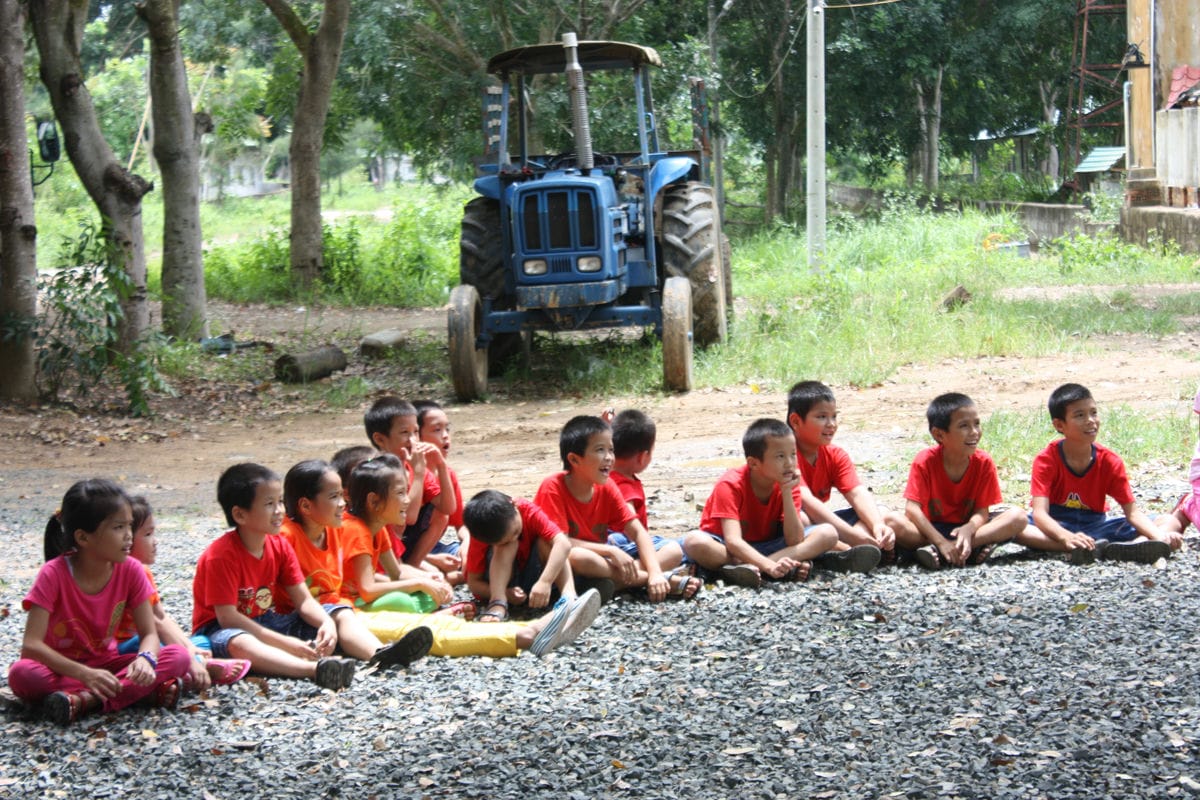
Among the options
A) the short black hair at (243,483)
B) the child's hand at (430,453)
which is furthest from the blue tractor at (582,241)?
the short black hair at (243,483)

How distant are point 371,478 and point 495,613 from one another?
0.67m

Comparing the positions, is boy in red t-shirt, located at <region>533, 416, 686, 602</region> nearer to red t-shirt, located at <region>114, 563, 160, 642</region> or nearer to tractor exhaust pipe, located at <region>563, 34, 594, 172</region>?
red t-shirt, located at <region>114, 563, 160, 642</region>

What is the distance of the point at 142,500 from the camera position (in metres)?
4.52

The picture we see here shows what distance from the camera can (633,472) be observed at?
5703 millimetres

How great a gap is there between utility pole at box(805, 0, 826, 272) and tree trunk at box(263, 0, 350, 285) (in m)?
5.52

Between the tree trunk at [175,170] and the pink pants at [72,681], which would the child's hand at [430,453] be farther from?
the tree trunk at [175,170]

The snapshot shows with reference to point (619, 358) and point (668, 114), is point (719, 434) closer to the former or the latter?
point (619, 358)

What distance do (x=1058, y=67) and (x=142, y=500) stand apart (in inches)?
1149

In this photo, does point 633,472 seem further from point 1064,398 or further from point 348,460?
point 1064,398

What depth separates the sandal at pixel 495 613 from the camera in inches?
196

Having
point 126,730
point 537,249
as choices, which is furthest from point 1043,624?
point 537,249

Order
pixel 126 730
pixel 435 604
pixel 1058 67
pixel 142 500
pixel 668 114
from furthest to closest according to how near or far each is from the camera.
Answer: pixel 1058 67
pixel 668 114
pixel 435 604
pixel 142 500
pixel 126 730

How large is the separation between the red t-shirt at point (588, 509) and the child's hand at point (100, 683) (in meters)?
1.82

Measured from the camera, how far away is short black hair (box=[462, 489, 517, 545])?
5020 mm
